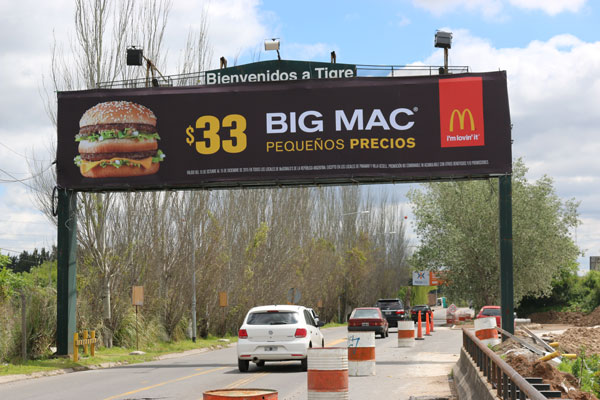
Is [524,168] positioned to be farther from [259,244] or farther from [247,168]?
[247,168]

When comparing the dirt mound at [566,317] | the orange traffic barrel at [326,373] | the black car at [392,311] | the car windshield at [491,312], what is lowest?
the dirt mound at [566,317]

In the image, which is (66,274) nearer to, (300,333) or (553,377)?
(300,333)

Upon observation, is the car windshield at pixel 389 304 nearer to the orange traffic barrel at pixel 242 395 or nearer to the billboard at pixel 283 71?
the billboard at pixel 283 71

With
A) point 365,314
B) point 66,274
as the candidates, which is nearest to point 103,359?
point 66,274

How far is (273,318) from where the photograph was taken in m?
20.6

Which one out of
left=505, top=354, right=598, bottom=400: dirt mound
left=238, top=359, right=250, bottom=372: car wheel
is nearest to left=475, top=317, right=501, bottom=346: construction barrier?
left=238, top=359, right=250, bottom=372: car wheel

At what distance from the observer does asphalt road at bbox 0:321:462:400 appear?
15.3 meters

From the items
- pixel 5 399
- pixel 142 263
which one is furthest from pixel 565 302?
pixel 5 399

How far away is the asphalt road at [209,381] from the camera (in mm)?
15344

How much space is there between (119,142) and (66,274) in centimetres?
447

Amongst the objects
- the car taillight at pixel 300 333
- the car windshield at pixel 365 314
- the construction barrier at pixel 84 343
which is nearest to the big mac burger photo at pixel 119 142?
the construction barrier at pixel 84 343

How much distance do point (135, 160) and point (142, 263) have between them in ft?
27.7

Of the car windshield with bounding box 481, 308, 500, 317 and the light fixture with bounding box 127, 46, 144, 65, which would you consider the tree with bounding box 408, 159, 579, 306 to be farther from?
the light fixture with bounding box 127, 46, 144, 65

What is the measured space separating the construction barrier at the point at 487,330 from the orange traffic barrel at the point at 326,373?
856 cm
